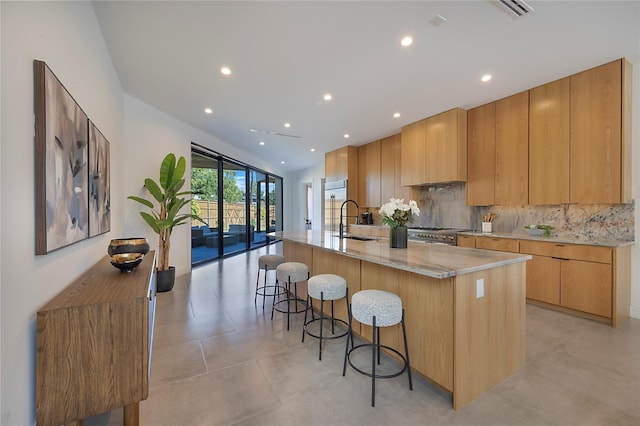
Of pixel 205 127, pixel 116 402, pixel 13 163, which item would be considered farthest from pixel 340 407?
pixel 205 127

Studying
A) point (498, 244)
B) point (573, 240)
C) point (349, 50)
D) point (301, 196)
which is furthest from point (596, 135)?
point (301, 196)

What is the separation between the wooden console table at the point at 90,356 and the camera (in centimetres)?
125

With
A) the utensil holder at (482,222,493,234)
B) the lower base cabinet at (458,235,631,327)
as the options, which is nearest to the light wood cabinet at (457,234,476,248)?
the utensil holder at (482,222,493,234)

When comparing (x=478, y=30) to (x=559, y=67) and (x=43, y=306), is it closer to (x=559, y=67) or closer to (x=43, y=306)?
(x=559, y=67)

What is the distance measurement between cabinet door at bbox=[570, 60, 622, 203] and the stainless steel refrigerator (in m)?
4.35

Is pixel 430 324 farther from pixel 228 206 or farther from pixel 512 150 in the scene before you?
pixel 228 206

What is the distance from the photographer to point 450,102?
4.14 m

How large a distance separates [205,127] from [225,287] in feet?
10.7

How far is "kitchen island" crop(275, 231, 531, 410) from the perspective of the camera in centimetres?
175

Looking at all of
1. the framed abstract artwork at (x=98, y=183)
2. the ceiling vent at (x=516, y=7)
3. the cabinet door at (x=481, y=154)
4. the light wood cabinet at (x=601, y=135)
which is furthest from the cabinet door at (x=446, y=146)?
the framed abstract artwork at (x=98, y=183)

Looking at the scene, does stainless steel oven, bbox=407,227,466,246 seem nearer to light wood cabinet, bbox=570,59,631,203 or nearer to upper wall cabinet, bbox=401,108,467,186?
upper wall cabinet, bbox=401,108,467,186

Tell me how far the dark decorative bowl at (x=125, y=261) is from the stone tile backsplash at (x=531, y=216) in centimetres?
491

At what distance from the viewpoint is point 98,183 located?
7.77 feet

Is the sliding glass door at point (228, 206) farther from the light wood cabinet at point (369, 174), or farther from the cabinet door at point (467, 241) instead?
the cabinet door at point (467, 241)
